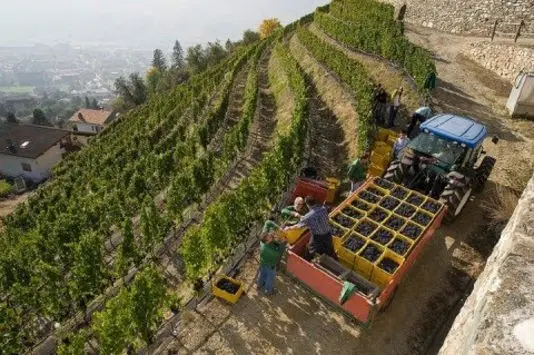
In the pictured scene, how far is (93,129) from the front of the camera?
2837 inches

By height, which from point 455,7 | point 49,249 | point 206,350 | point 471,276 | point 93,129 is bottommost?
point 93,129

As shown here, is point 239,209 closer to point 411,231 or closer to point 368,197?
point 368,197

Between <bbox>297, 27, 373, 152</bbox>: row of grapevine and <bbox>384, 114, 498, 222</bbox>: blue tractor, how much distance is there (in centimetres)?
277

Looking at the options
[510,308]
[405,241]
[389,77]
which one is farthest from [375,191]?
[389,77]

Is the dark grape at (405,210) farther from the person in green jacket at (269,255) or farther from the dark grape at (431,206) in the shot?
the person in green jacket at (269,255)

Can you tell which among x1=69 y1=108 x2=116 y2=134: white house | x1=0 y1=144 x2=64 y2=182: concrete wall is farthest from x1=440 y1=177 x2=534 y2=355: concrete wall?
x1=69 y1=108 x2=116 y2=134: white house

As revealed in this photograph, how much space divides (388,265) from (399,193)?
264cm

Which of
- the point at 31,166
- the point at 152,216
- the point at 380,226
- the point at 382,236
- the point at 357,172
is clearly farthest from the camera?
the point at 31,166

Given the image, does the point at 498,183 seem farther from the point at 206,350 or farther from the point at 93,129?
the point at 93,129

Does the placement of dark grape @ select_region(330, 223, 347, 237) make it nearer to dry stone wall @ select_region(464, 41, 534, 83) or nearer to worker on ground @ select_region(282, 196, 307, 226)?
worker on ground @ select_region(282, 196, 307, 226)

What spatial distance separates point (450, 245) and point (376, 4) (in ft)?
105

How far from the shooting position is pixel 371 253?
841 centimetres

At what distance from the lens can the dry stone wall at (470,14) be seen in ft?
83.3

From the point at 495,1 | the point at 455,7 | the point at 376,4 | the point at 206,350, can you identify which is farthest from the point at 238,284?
the point at 376,4
